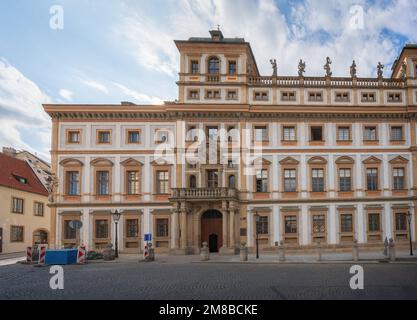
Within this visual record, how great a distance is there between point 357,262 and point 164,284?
47.8ft

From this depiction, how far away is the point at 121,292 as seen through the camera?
15.5 metres

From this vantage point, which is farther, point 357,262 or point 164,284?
point 357,262

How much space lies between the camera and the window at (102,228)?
3794cm

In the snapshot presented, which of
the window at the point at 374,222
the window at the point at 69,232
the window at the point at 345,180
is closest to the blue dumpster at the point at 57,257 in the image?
the window at the point at 69,232

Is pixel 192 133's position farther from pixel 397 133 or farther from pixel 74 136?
pixel 397 133

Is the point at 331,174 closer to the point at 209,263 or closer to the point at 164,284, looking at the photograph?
the point at 209,263

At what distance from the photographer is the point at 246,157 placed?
38.5 meters

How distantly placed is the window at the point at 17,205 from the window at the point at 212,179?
22310mm

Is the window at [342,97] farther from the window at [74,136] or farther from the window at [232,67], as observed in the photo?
the window at [74,136]

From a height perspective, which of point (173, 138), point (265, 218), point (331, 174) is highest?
point (173, 138)

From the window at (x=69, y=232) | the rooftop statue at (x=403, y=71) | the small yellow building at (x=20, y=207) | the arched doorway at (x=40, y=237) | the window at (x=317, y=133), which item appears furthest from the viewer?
the arched doorway at (x=40, y=237)

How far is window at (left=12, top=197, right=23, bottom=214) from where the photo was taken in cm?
4659
